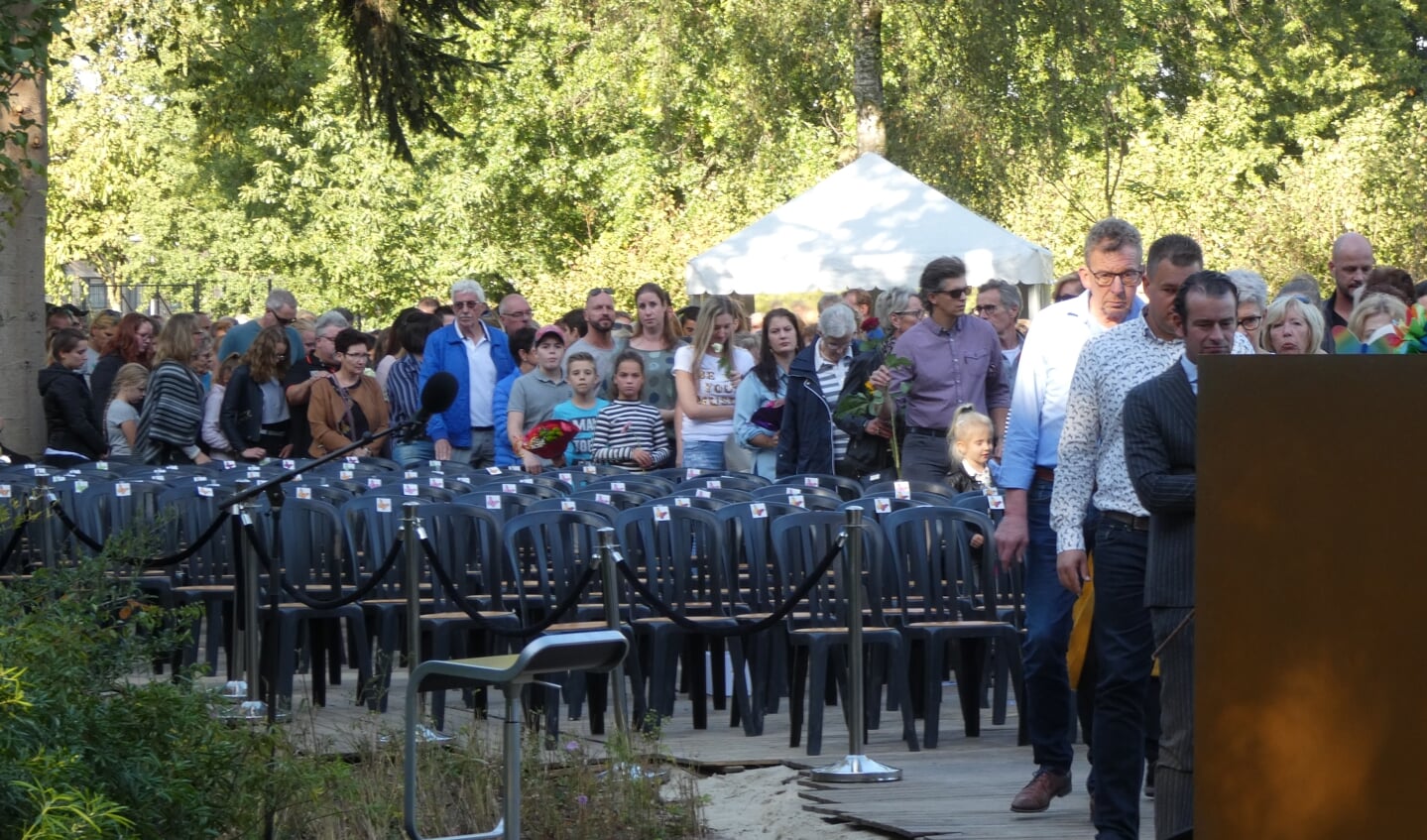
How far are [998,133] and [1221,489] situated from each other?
72.0 feet

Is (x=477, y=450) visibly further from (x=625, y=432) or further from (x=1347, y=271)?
(x=1347, y=271)

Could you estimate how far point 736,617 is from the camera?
32.4 ft

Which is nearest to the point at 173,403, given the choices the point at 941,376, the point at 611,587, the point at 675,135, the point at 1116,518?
the point at 941,376

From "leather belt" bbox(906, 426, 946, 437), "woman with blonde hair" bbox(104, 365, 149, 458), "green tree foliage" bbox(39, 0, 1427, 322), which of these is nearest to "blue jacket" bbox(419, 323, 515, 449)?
"woman with blonde hair" bbox(104, 365, 149, 458)

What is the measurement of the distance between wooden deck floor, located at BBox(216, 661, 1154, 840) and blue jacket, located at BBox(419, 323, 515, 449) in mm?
4220

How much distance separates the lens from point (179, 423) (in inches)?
622

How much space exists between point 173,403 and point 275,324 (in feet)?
5.37

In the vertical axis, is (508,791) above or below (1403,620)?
below

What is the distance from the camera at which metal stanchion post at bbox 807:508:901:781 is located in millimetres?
8367

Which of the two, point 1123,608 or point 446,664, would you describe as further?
point 1123,608

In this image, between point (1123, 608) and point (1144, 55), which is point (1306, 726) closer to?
point (1123, 608)

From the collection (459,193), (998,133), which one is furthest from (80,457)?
(459,193)

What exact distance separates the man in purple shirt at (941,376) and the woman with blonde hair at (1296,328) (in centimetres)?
157

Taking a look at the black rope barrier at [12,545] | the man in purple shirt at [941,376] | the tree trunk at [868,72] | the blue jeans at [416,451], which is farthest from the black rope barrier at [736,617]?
the tree trunk at [868,72]
